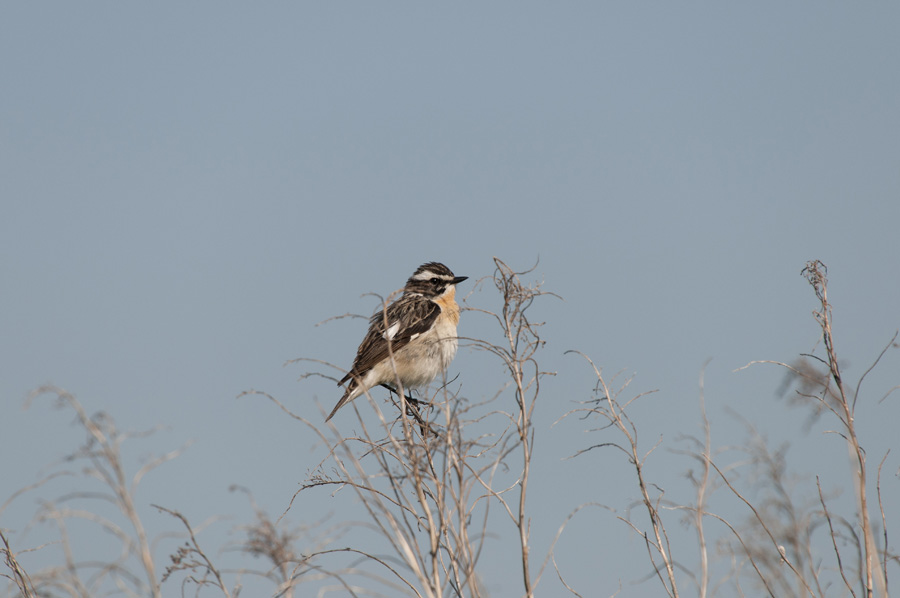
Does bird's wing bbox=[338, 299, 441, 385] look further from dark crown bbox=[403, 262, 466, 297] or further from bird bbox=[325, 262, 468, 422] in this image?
dark crown bbox=[403, 262, 466, 297]

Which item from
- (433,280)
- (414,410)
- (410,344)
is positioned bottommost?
(414,410)

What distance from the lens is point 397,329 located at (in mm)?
9891

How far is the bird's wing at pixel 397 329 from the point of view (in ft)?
32.0

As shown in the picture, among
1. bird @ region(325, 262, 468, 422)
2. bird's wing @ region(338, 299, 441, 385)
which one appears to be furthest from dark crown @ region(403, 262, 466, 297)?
bird's wing @ region(338, 299, 441, 385)

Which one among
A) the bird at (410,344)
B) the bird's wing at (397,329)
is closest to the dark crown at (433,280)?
the bird at (410,344)

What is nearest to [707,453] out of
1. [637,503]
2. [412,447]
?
[637,503]

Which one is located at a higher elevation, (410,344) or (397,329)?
(397,329)

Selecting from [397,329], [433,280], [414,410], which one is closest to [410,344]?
[397,329]

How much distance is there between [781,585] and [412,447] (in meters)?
2.19

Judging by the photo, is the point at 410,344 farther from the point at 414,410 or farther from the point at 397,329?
the point at 414,410

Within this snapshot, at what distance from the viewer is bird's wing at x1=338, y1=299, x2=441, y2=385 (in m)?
9.76

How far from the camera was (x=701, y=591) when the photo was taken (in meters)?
4.62

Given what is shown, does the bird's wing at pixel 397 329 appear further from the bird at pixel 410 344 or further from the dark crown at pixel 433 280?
the dark crown at pixel 433 280

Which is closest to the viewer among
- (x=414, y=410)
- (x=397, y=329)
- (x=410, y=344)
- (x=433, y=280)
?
(x=414, y=410)
